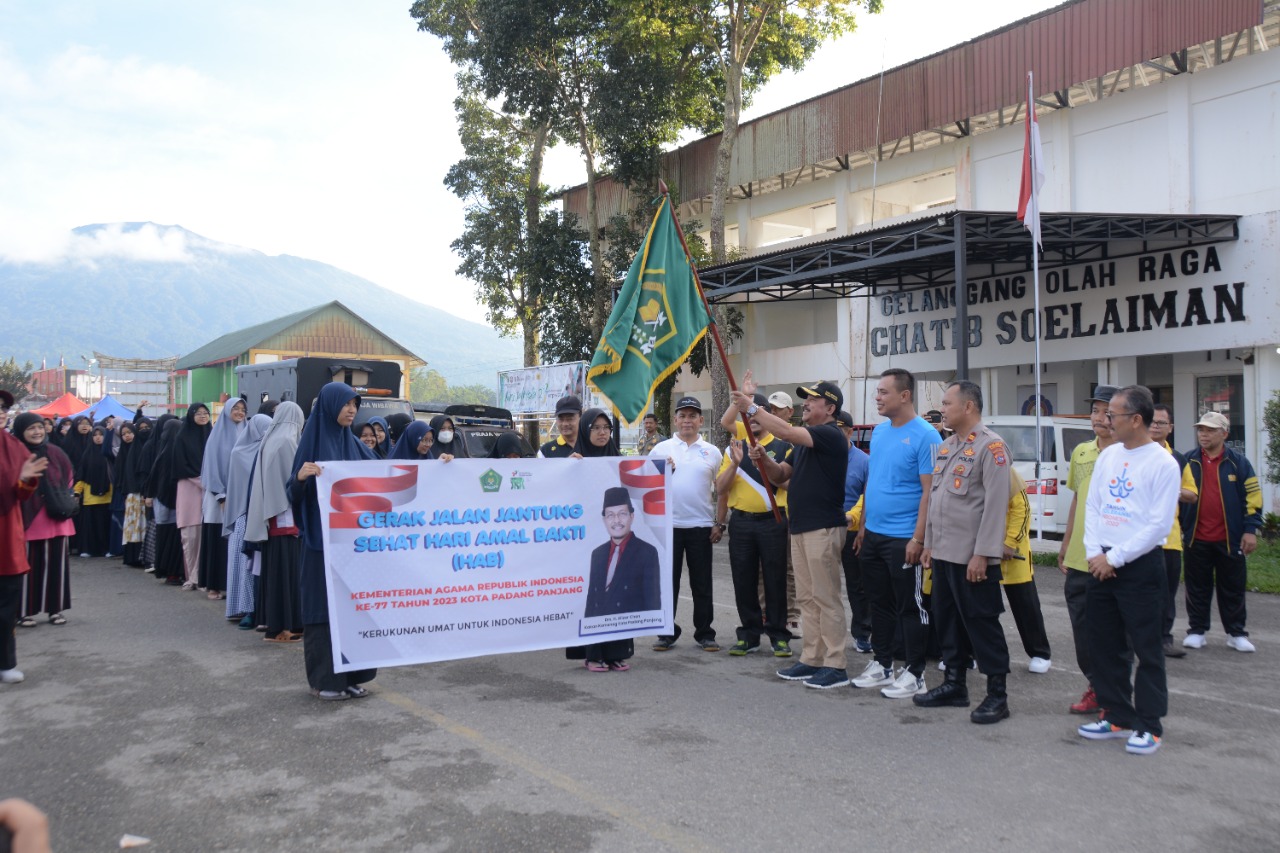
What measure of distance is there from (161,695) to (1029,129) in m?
13.5

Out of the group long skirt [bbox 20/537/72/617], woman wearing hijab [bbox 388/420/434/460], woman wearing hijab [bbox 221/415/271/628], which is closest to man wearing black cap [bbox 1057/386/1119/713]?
woman wearing hijab [bbox 388/420/434/460]

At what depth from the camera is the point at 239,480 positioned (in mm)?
9164

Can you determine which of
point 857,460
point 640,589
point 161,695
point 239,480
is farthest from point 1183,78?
point 161,695

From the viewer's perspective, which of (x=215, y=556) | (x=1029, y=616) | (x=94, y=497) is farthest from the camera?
A: (x=94, y=497)

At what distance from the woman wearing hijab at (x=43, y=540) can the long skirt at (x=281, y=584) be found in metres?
1.87

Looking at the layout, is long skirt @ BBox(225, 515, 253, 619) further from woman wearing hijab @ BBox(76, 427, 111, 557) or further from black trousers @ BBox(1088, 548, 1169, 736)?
black trousers @ BBox(1088, 548, 1169, 736)

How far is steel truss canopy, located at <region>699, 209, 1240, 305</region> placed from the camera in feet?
48.6

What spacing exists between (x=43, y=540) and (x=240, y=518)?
154cm

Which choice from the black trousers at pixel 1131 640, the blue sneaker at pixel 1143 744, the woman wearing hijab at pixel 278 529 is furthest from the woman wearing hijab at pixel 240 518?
the blue sneaker at pixel 1143 744

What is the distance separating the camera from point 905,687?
631cm

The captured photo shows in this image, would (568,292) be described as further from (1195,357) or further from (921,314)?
(1195,357)

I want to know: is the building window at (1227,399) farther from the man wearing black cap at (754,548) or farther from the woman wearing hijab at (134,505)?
the woman wearing hijab at (134,505)

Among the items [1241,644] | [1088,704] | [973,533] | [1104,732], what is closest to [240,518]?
[973,533]

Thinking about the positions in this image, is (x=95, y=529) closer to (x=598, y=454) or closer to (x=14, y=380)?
(x=598, y=454)
